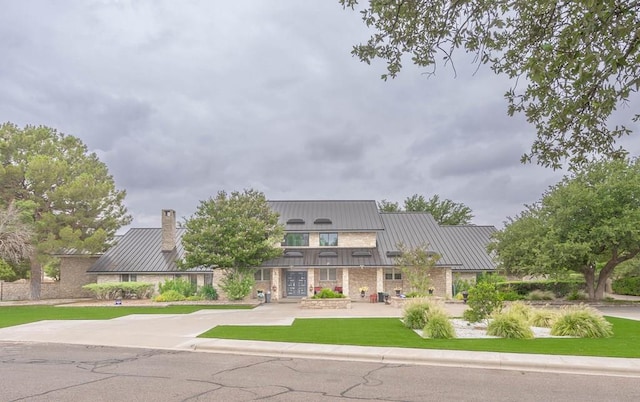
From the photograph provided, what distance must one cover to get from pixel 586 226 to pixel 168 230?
3050 centimetres

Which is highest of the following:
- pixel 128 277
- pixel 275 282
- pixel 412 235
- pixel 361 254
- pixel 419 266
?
pixel 412 235

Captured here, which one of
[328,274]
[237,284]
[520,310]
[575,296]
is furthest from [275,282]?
[520,310]

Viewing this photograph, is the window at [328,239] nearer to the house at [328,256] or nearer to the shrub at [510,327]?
the house at [328,256]

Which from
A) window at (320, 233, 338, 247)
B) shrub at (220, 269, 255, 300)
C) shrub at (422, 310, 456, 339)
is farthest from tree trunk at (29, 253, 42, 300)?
shrub at (422, 310, 456, 339)

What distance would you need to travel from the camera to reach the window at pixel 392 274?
125 ft

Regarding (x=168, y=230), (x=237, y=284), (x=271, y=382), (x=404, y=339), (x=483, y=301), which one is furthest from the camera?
(x=168, y=230)

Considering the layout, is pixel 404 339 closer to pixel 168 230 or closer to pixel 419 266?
pixel 419 266

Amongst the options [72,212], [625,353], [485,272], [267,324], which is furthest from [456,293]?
[72,212]

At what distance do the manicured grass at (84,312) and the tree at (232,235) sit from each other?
3.22 meters

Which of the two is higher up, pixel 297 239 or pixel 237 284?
pixel 297 239

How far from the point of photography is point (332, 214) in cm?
4197

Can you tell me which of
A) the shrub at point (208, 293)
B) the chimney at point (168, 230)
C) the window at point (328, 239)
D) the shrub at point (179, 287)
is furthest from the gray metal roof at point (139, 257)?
the window at point (328, 239)

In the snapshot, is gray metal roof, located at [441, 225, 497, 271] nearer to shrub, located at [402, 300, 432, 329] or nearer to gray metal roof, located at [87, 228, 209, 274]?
shrub, located at [402, 300, 432, 329]

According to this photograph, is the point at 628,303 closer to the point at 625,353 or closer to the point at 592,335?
the point at 592,335
